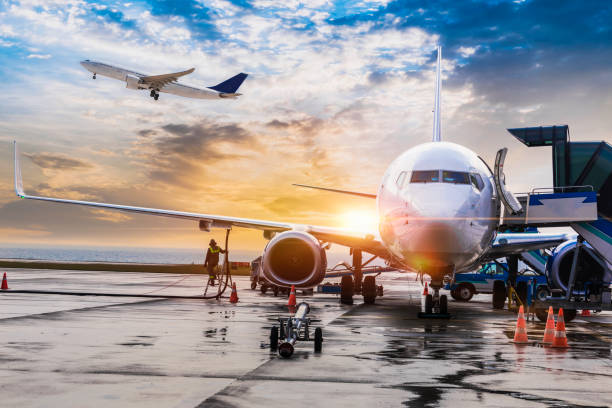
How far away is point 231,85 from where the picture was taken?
80000 mm

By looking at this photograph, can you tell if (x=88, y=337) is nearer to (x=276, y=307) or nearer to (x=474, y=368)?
(x=474, y=368)

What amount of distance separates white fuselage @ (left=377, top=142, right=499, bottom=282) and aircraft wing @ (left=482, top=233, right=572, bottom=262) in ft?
11.7

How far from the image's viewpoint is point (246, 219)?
1975 cm

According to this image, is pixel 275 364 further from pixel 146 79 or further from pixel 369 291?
pixel 146 79

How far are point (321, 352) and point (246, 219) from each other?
10.9 meters

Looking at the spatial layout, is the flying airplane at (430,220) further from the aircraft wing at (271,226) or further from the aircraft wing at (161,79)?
the aircraft wing at (161,79)

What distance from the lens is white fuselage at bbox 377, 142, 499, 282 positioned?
39.9 feet

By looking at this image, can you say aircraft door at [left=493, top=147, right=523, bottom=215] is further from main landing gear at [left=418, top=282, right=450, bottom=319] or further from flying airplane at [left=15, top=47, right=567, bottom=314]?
main landing gear at [left=418, top=282, right=450, bottom=319]

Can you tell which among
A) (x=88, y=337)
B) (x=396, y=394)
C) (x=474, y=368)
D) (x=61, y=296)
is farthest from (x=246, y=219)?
(x=396, y=394)

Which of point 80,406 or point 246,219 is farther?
point 246,219

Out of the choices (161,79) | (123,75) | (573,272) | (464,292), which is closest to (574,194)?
(573,272)

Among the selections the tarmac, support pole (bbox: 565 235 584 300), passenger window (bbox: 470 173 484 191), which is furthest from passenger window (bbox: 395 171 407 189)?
support pole (bbox: 565 235 584 300)

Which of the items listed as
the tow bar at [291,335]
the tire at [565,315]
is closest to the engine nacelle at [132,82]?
the tire at [565,315]

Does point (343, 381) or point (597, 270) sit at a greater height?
point (597, 270)
